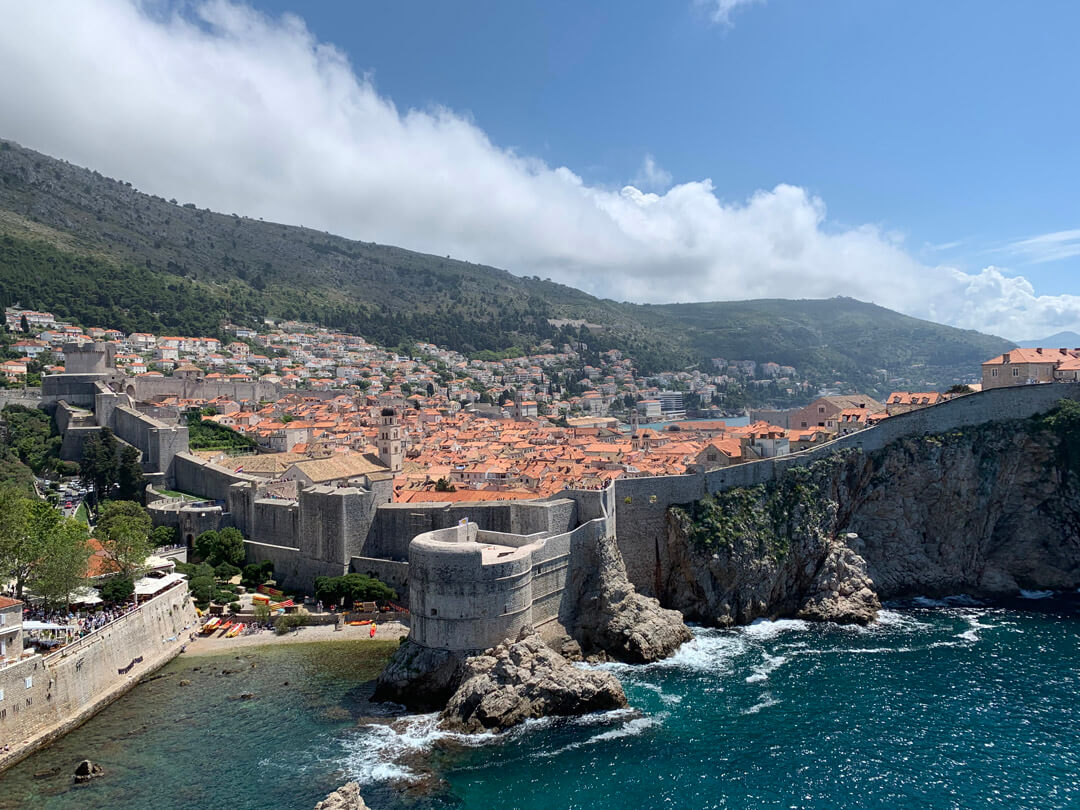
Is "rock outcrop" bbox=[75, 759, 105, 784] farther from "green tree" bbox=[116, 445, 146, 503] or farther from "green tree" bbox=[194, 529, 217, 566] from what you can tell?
"green tree" bbox=[116, 445, 146, 503]

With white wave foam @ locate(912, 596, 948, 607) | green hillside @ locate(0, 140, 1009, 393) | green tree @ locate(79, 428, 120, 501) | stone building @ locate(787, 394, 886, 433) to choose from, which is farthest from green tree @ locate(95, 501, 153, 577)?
green hillside @ locate(0, 140, 1009, 393)

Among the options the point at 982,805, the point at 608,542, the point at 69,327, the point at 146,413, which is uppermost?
the point at 69,327

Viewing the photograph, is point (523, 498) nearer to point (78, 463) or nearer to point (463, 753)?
point (463, 753)

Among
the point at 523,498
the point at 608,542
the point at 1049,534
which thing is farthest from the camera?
the point at 1049,534

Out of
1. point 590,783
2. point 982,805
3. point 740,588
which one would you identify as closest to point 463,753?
point 590,783

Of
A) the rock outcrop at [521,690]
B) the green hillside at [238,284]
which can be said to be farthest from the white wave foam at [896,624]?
the green hillside at [238,284]

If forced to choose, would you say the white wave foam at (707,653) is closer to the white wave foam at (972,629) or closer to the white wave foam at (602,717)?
the white wave foam at (602,717)
